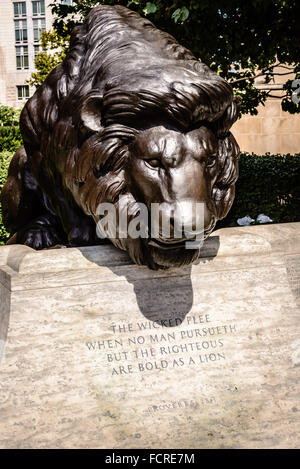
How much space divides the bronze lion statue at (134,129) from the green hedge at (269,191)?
5192mm

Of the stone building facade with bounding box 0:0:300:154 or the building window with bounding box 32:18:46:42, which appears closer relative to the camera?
the stone building facade with bounding box 0:0:300:154

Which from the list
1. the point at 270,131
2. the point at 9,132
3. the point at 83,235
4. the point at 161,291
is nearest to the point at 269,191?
the point at 83,235

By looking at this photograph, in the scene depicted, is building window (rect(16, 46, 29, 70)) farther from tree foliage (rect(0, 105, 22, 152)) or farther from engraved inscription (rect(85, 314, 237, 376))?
engraved inscription (rect(85, 314, 237, 376))

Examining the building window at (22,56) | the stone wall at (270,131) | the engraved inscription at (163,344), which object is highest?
the engraved inscription at (163,344)

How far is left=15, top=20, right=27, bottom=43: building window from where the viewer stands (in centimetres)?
3819

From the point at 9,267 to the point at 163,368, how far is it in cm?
93

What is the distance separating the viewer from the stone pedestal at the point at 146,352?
2307 mm

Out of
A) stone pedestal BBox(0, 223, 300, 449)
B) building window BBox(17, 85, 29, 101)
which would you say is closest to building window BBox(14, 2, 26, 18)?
building window BBox(17, 85, 29, 101)

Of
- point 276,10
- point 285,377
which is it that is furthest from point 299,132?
point 285,377

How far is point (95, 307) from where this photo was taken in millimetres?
2473

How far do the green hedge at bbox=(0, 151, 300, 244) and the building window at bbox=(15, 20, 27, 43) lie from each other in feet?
111

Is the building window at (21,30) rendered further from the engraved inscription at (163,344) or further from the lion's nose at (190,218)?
the lion's nose at (190,218)

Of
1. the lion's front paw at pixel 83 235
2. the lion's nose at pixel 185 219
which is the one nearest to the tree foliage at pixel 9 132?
the lion's front paw at pixel 83 235

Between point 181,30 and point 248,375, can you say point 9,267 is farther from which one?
point 181,30
